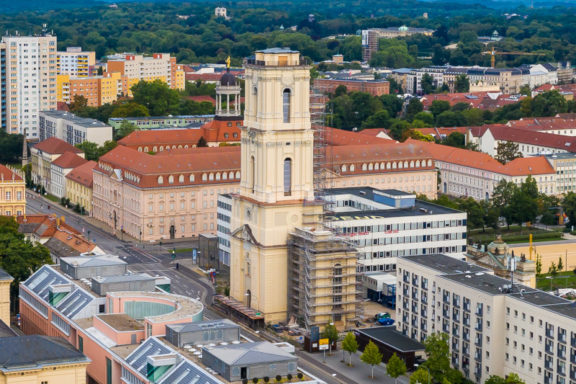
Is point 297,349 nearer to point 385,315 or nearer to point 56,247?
point 385,315

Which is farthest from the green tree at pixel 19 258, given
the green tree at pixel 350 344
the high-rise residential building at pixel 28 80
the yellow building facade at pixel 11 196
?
the high-rise residential building at pixel 28 80

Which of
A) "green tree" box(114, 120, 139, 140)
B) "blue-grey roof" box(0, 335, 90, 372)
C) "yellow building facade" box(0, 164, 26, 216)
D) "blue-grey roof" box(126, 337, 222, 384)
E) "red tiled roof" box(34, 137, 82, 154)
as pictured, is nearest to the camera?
"blue-grey roof" box(0, 335, 90, 372)

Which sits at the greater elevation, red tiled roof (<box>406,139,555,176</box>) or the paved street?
red tiled roof (<box>406,139,555,176</box>)

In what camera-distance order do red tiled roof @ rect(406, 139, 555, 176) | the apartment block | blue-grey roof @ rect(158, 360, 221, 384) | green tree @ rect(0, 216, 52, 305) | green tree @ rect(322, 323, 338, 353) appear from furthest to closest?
red tiled roof @ rect(406, 139, 555, 176) < green tree @ rect(0, 216, 52, 305) < green tree @ rect(322, 323, 338, 353) < the apartment block < blue-grey roof @ rect(158, 360, 221, 384)

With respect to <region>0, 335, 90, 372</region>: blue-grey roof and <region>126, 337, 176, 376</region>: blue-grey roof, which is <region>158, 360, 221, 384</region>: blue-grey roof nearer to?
<region>126, 337, 176, 376</region>: blue-grey roof

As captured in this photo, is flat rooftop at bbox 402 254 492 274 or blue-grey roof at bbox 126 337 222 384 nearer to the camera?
blue-grey roof at bbox 126 337 222 384

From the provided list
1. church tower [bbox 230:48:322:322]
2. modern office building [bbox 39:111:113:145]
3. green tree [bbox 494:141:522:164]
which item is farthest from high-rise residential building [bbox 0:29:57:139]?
church tower [bbox 230:48:322:322]

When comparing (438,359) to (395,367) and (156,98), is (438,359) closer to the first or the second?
(395,367)
